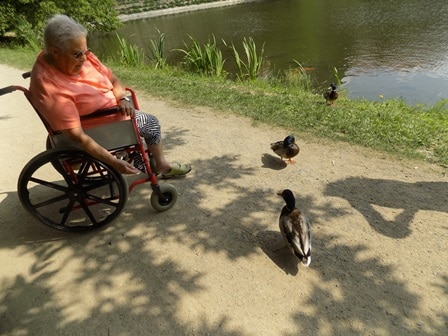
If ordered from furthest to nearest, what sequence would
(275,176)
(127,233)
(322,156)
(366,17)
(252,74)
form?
(366,17), (252,74), (322,156), (275,176), (127,233)

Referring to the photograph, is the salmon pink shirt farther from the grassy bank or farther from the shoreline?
the shoreline

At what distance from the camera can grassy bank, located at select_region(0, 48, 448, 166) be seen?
4.25m

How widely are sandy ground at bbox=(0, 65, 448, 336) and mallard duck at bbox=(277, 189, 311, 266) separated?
6.7 inches

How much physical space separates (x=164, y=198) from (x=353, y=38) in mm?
16522

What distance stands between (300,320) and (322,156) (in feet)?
7.72

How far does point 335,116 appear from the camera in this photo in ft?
16.4

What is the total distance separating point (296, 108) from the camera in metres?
5.43

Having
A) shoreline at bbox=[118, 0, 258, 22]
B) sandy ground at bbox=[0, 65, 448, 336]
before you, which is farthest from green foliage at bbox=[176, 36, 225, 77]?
shoreline at bbox=[118, 0, 258, 22]

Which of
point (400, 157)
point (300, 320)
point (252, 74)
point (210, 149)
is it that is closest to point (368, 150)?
point (400, 157)

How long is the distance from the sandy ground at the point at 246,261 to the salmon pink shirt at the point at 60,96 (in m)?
1.14

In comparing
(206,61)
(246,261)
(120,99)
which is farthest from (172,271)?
(206,61)

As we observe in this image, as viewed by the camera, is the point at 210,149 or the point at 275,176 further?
the point at 210,149

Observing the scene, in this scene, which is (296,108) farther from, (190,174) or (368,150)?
(190,174)

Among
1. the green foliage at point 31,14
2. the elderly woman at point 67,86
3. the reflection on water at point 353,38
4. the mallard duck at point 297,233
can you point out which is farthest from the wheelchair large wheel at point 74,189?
the green foliage at point 31,14
